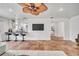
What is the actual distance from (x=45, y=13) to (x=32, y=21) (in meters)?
0.42

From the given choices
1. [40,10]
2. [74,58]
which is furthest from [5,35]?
[74,58]

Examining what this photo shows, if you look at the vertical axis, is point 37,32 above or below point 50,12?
below

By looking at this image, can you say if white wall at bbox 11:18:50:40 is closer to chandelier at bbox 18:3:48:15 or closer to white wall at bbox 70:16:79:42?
chandelier at bbox 18:3:48:15

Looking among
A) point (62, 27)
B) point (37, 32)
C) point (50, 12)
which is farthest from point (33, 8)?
point (62, 27)

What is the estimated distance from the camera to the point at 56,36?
3.12 meters

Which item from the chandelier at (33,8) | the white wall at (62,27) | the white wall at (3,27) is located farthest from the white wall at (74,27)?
the white wall at (3,27)

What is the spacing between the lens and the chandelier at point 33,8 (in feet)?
8.30

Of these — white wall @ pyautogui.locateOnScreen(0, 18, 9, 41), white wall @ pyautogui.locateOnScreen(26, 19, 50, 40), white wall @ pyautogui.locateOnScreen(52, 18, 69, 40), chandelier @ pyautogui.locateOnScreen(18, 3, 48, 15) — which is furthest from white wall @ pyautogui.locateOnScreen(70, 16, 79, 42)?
white wall @ pyautogui.locateOnScreen(0, 18, 9, 41)

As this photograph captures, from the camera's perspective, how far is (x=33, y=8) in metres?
2.69

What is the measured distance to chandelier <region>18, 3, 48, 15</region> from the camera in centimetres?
253

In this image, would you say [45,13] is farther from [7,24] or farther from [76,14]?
[7,24]

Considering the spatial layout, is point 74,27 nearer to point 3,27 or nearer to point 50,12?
point 50,12

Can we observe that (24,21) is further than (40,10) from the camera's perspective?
Yes

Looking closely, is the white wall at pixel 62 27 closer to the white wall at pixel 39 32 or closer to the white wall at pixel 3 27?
the white wall at pixel 39 32
